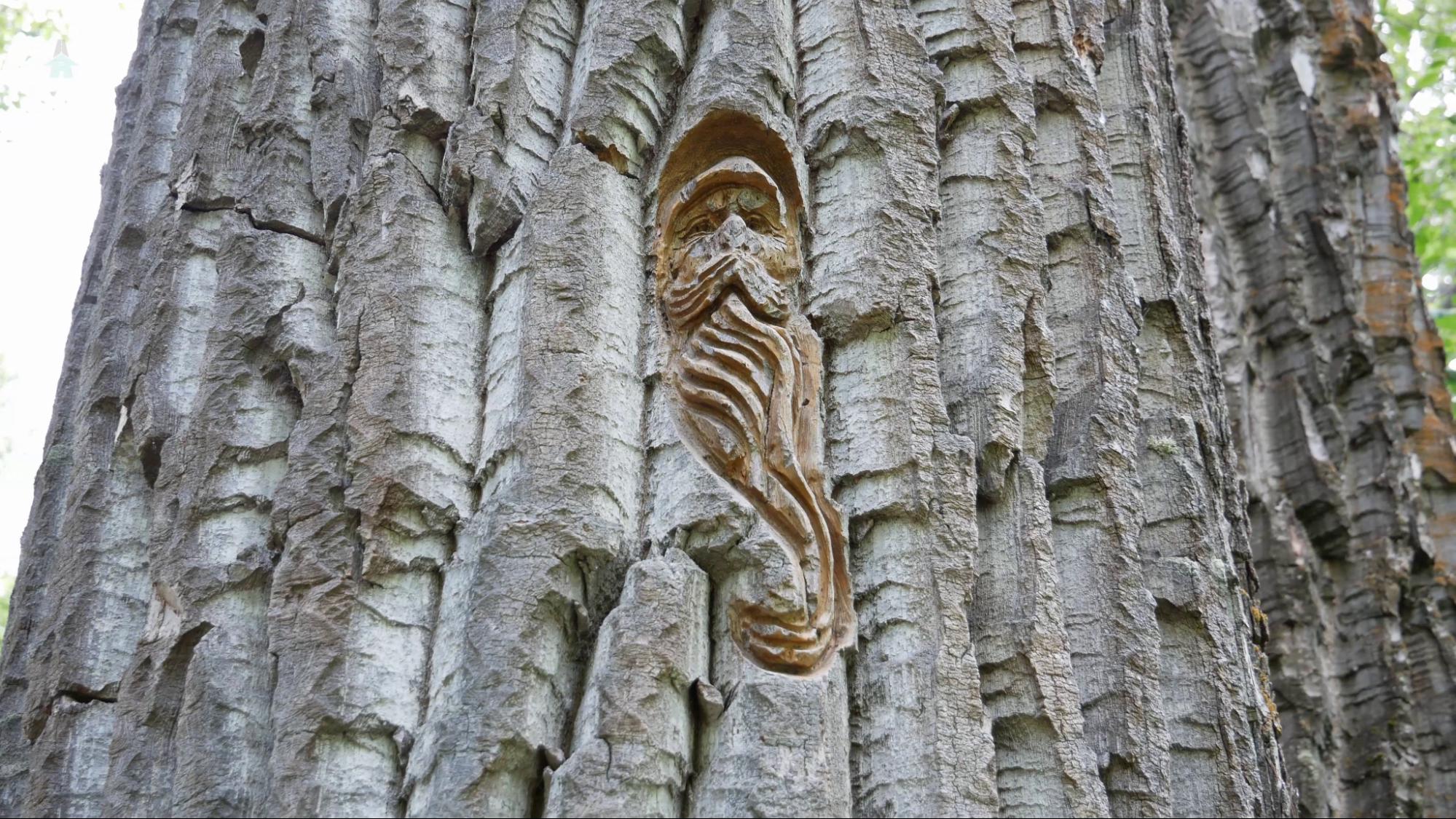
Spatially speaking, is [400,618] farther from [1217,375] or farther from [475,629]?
[1217,375]

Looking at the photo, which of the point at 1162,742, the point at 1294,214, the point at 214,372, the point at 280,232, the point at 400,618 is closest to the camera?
the point at 400,618

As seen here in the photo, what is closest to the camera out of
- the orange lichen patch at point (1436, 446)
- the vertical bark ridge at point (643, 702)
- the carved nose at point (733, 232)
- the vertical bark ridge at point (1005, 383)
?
the vertical bark ridge at point (643, 702)

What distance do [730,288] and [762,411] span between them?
0.26 metres

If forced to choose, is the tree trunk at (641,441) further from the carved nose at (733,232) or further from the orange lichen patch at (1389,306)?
the orange lichen patch at (1389,306)

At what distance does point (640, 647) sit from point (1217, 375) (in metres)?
1.84

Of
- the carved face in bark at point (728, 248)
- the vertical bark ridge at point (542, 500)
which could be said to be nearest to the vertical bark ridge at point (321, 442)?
the vertical bark ridge at point (542, 500)

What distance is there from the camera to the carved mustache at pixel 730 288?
2504 millimetres

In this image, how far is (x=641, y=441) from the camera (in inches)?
95.4

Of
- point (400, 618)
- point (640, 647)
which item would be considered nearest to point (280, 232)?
point (400, 618)

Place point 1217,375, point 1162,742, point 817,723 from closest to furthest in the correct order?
point 817,723 < point 1162,742 < point 1217,375

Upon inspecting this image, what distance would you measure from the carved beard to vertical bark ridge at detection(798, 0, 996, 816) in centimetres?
6

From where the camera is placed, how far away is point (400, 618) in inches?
90.0

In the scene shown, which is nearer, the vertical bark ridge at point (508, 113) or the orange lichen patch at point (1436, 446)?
the vertical bark ridge at point (508, 113)

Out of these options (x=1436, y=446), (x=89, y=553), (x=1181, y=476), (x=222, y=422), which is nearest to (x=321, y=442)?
(x=222, y=422)
